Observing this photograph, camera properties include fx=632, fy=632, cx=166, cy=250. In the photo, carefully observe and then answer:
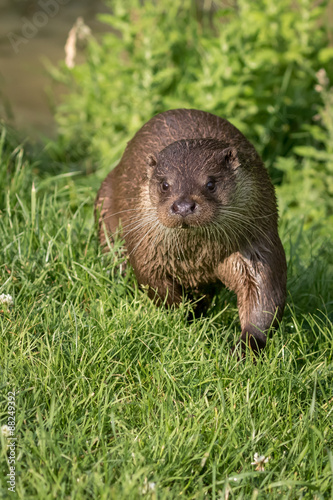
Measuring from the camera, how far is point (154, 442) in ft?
6.25

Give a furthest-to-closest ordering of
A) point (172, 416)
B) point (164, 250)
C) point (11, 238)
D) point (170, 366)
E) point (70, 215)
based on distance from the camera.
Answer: point (70, 215) → point (11, 238) → point (164, 250) → point (170, 366) → point (172, 416)

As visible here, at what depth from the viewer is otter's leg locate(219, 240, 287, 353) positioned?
2.54 meters

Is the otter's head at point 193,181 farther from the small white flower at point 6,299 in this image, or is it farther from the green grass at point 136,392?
the small white flower at point 6,299

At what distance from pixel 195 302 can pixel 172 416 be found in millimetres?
798

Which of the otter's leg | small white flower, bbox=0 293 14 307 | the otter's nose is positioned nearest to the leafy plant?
the otter's leg

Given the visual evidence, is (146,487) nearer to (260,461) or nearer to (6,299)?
(260,461)

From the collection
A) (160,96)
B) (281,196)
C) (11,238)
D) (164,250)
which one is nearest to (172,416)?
(164,250)

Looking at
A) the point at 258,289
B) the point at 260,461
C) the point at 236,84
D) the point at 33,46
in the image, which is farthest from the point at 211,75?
the point at 33,46

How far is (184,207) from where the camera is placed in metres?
2.29

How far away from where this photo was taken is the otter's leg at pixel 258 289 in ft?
8.34

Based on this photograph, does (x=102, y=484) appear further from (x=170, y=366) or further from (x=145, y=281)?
(x=145, y=281)
